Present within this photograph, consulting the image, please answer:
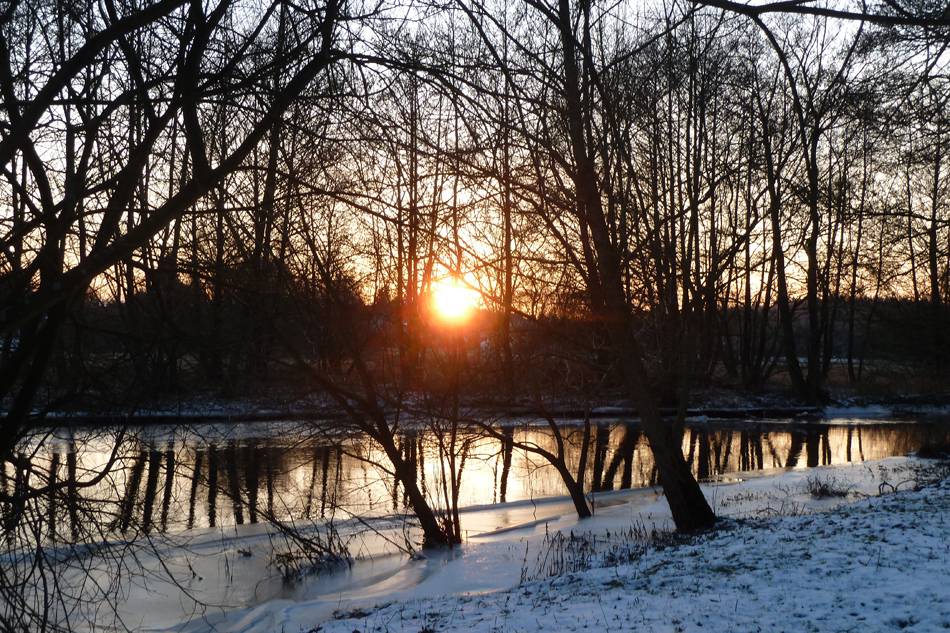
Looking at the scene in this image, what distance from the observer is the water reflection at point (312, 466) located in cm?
622

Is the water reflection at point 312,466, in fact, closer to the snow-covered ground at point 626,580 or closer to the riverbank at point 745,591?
the snow-covered ground at point 626,580

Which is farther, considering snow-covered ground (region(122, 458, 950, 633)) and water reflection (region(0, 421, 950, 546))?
water reflection (region(0, 421, 950, 546))

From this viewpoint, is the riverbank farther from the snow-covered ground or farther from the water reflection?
the water reflection

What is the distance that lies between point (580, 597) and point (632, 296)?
172 inches

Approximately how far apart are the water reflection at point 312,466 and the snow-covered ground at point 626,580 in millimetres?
889

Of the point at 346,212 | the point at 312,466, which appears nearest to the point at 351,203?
the point at 346,212

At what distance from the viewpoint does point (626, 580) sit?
19.0 feet

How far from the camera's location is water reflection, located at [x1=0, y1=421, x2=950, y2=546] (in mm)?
6223

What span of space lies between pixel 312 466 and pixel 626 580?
9841mm

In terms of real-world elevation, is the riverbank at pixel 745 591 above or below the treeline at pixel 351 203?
below

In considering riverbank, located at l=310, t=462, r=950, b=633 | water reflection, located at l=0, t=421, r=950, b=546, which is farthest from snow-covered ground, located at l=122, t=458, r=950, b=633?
water reflection, located at l=0, t=421, r=950, b=546

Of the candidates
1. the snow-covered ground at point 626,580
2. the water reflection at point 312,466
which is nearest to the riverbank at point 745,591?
the snow-covered ground at point 626,580

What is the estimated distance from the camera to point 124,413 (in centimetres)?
594

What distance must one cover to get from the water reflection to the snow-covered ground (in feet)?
2.92
